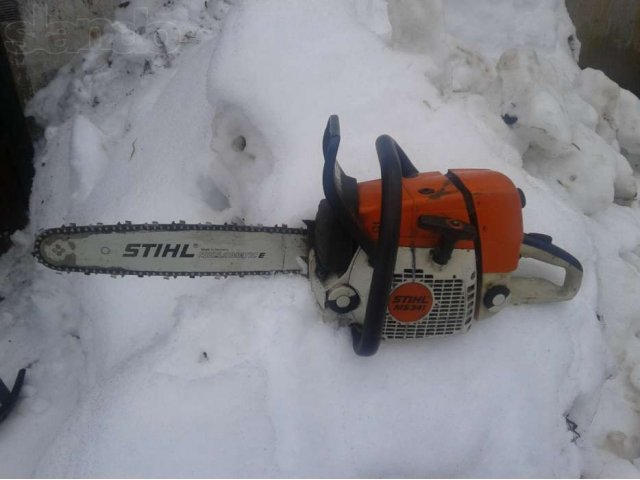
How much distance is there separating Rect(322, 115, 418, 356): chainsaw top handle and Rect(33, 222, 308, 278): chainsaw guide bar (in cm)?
20

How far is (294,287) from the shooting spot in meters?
1.44

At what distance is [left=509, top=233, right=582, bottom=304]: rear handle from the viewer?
4.76 feet

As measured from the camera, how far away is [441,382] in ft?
4.66

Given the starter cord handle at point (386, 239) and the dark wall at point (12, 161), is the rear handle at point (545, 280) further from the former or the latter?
the dark wall at point (12, 161)

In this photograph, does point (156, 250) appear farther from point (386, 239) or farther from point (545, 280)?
point (545, 280)

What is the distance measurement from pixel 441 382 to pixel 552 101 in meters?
1.12

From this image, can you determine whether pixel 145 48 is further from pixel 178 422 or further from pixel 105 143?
pixel 178 422

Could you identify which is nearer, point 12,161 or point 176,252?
point 176,252

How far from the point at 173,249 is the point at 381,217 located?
565 mm

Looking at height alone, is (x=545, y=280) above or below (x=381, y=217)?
below

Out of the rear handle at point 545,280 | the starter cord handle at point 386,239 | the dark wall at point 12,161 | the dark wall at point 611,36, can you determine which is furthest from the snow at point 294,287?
the dark wall at point 611,36

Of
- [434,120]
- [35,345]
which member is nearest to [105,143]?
[35,345]

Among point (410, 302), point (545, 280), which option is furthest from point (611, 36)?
point (410, 302)

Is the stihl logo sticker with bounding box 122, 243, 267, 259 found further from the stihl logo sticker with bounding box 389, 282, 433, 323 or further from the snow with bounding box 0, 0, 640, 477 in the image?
the stihl logo sticker with bounding box 389, 282, 433, 323
